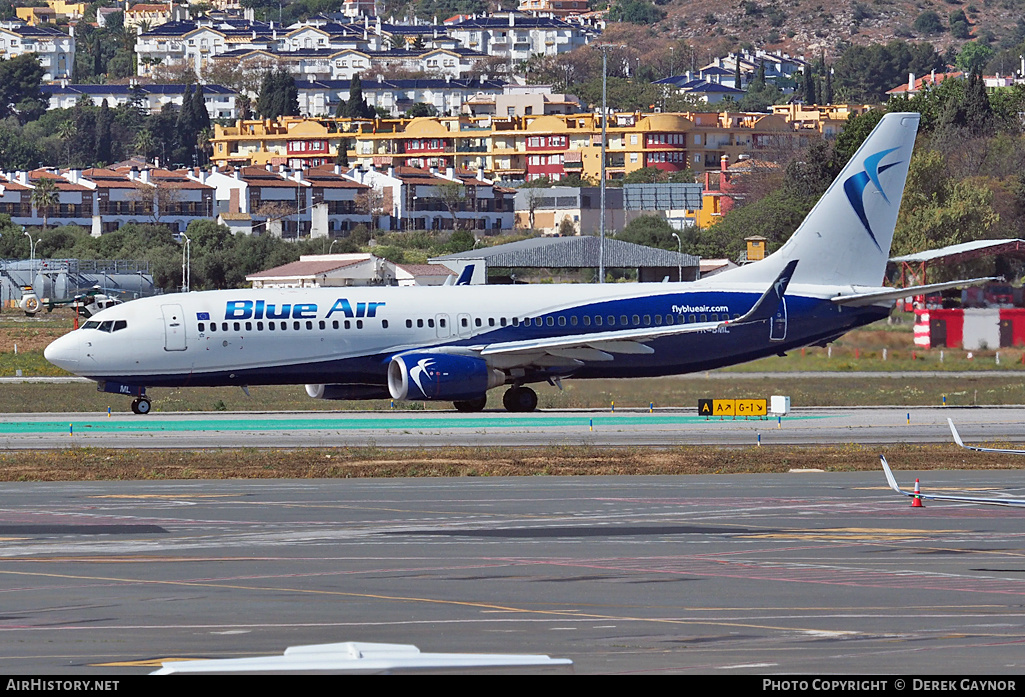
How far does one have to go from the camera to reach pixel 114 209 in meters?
188

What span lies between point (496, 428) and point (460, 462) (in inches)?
354

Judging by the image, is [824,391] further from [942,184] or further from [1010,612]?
[942,184]

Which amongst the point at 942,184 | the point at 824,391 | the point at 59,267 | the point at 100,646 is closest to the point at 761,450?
the point at 824,391

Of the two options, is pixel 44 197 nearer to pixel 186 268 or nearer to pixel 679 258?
pixel 186 268

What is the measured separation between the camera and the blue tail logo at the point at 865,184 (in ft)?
165

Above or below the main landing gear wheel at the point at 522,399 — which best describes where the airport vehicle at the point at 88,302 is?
below

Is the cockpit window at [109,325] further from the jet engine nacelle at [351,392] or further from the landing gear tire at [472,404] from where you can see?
the landing gear tire at [472,404]

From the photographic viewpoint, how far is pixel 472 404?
163ft

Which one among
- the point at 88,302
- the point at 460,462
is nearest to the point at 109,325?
the point at 460,462

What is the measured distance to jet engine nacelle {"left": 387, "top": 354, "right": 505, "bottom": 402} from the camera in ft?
150

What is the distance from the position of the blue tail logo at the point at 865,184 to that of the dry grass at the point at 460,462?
13.6 m

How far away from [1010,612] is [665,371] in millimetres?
31950

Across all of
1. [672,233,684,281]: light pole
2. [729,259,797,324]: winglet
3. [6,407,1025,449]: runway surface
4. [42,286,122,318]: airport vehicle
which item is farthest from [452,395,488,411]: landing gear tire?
[42,286,122,318]: airport vehicle

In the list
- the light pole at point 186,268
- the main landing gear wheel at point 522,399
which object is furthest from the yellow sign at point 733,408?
the light pole at point 186,268
